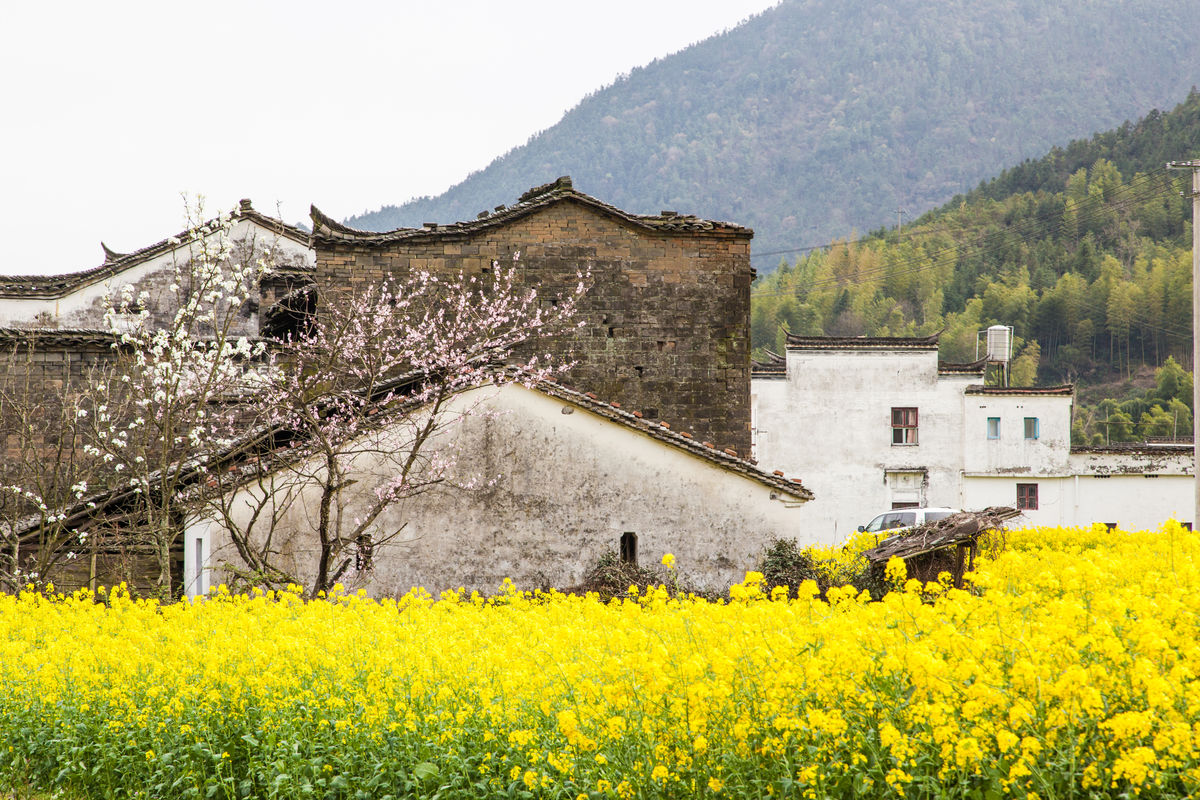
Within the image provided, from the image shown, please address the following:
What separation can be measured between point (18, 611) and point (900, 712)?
980 cm

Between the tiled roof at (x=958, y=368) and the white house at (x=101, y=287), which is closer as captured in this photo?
the white house at (x=101, y=287)

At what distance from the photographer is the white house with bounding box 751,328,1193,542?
42531 mm

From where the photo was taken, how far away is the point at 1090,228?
8781 cm

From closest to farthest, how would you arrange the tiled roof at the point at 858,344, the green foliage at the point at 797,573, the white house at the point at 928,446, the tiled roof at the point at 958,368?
the green foliage at the point at 797,573 → the white house at the point at 928,446 → the tiled roof at the point at 858,344 → the tiled roof at the point at 958,368

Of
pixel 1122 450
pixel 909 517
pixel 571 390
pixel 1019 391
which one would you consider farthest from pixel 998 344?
pixel 571 390

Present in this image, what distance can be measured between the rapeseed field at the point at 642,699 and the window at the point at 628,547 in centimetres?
612

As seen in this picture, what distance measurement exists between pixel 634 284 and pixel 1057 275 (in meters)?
74.2

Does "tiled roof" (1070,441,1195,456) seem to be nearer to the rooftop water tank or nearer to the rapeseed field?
the rooftop water tank

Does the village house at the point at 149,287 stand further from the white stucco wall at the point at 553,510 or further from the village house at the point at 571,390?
the white stucco wall at the point at 553,510

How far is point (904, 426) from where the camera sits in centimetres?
4284

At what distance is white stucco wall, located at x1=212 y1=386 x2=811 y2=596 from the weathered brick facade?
5298mm

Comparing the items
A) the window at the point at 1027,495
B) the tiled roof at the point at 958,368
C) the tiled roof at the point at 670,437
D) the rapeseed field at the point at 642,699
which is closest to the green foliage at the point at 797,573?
the tiled roof at the point at 670,437

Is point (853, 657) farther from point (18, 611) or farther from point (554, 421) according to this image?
point (554, 421)

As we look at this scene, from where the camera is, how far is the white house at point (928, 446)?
42.5 meters
